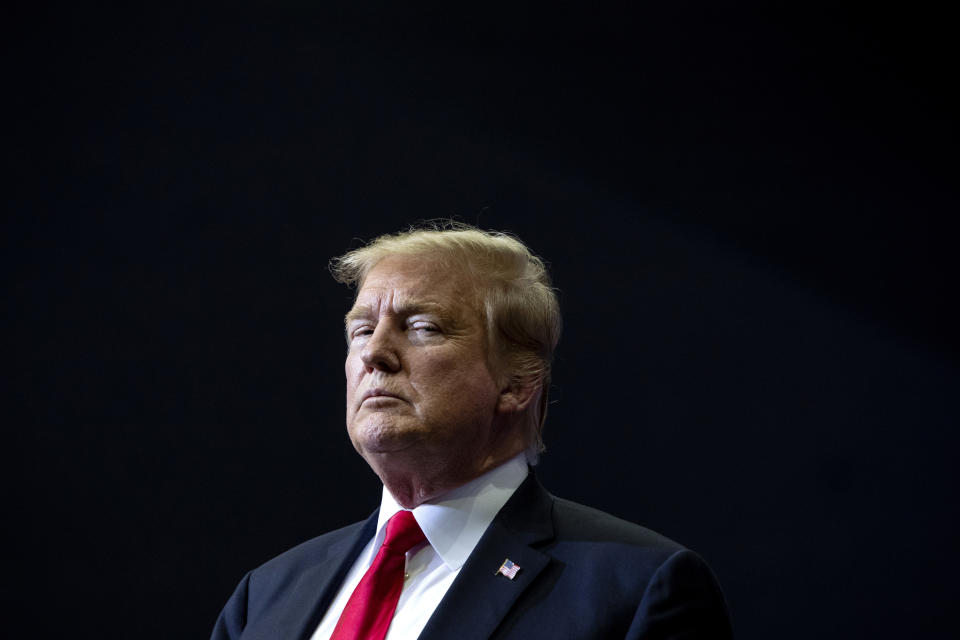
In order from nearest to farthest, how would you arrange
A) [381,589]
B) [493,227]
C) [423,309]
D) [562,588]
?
[562,588], [381,589], [423,309], [493,227]

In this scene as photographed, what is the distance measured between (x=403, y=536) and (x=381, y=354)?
14.0 inches

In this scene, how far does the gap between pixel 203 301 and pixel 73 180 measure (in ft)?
1.91

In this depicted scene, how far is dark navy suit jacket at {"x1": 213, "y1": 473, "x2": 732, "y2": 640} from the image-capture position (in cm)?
176

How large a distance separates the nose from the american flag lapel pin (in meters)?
0.43

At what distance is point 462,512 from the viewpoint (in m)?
2.03

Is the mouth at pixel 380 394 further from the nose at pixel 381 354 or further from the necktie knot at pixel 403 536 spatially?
the necktie knot at pixel 403 536

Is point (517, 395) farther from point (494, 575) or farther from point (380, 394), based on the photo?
A: point (494, 575)

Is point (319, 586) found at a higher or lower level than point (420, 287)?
lower

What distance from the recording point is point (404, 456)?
2012 mm

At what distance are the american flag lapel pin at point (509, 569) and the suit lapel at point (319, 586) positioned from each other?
42 cm

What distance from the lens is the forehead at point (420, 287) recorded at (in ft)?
6.91

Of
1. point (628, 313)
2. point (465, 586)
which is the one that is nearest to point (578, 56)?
point (628, 313)

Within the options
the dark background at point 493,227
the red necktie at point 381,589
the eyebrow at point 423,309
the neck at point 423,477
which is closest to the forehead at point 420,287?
the eyebrow at point 423,309

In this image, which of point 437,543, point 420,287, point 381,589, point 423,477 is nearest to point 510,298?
point 420,287
